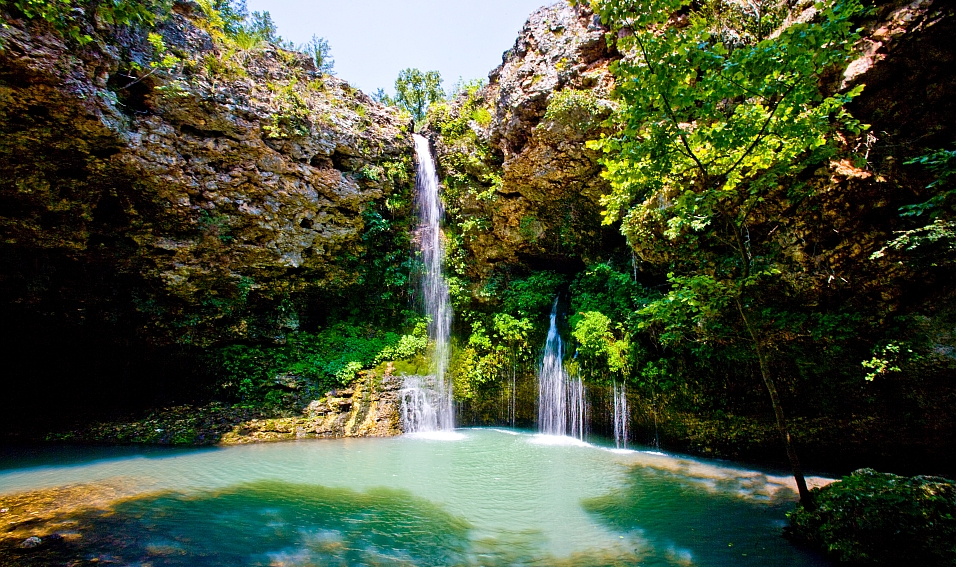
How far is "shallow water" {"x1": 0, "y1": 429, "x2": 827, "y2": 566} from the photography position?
12.2 feet

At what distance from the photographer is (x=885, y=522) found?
134 inches

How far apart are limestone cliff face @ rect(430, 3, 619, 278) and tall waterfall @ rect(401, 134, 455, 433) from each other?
642mm

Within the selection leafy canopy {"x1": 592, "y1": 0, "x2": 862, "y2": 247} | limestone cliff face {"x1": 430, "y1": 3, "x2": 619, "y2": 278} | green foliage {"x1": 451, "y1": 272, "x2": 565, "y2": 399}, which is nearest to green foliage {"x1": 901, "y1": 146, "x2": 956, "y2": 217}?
leafy canopy {"x1": 592, "y1": 0, "x2": 862, "y2": 247}

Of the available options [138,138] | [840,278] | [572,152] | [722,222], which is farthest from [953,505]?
[138,138]

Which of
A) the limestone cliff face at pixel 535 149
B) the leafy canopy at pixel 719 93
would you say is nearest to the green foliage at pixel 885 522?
the leafy canopy at pixel 719 93

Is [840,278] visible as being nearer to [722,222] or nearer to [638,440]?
[722,222]

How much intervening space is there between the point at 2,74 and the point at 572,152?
10.3 meters

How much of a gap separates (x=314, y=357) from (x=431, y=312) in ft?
11.2

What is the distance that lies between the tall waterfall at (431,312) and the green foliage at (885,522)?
7.35 m

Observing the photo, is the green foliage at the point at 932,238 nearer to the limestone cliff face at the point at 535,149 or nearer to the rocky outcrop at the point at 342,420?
the limestone cliff face at the point at 535,149

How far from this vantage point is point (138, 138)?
770 centimetres

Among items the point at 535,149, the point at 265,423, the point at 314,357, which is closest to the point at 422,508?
the point at 265,423

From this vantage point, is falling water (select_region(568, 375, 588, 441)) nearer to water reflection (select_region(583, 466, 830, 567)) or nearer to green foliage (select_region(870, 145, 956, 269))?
water reflection (select_region(583, 466, 830, 567))

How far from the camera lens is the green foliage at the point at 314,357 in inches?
375
